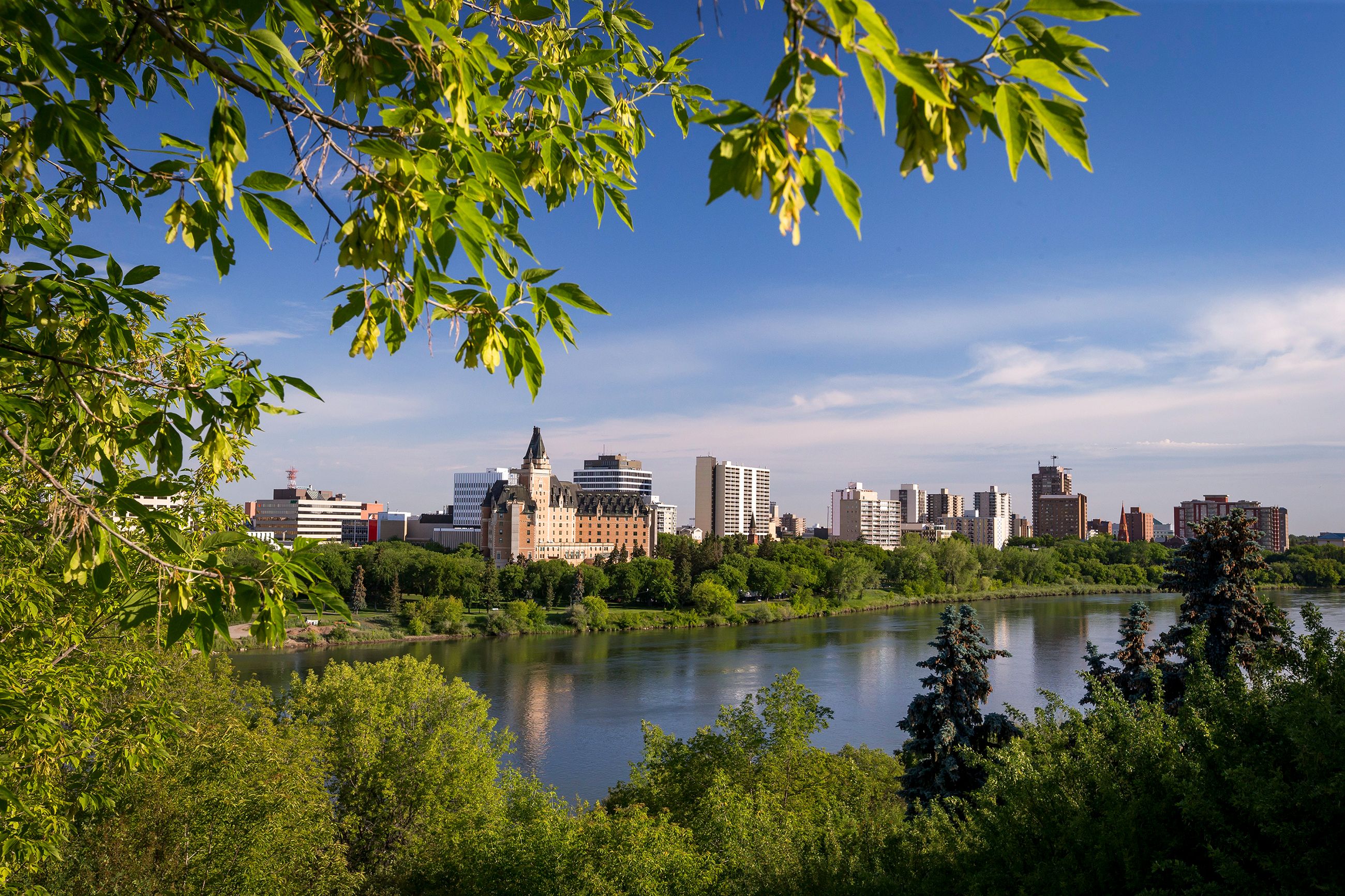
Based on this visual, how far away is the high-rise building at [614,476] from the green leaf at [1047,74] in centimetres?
10997

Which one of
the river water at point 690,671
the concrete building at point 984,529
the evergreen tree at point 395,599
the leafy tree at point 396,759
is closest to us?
the leafy tree at point 396,759

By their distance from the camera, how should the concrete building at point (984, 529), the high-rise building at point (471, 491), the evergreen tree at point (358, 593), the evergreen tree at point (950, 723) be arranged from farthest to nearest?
the concrete building at point (984, 529) → the high-rise building at point (471, 491) → the evergreen tree at point (358, 593) → the evergreen tree at point (950, 723)

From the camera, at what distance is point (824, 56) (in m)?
1.08

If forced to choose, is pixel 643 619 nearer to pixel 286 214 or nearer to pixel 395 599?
pixel 395 599

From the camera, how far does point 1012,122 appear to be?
1.11m

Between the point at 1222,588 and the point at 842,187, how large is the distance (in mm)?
14035

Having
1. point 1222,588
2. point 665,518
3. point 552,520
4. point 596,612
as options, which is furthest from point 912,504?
point 1222,588

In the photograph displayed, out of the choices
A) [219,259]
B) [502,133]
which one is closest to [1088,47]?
[502,133]

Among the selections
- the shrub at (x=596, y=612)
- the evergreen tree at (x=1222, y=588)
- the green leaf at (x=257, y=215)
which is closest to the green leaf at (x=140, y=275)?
the green leaf at (x=257, y=215)

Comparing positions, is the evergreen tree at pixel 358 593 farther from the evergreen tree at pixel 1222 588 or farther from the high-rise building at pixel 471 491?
the high-rise building at pixel 471 491

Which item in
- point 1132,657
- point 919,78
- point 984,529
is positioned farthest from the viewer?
point 984,529

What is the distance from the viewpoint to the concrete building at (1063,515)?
119562 millimetres

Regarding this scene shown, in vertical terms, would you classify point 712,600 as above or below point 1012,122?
below

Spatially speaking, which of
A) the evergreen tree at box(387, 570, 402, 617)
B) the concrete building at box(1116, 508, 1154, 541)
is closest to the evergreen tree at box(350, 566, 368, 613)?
the evergreen tree at box(387, 570, 402, 617)
